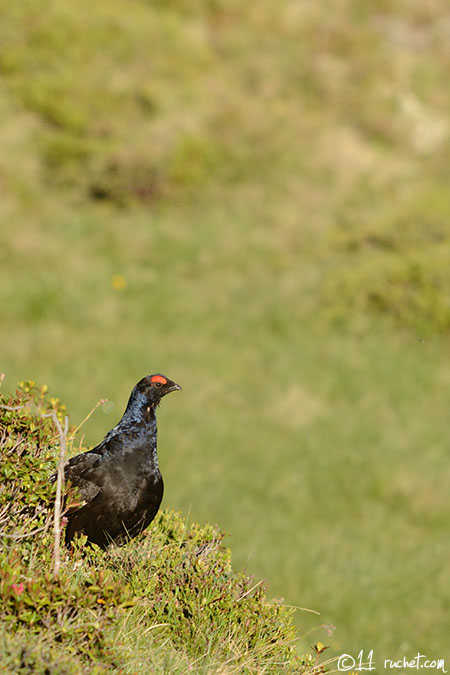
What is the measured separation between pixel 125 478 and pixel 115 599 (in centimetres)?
100

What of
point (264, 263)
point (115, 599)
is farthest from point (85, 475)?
point (264, 263)

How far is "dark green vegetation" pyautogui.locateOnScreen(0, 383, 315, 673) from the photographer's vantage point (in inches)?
143

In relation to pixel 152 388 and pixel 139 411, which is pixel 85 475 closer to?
pixel 139 411

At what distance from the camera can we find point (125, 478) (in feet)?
15.4

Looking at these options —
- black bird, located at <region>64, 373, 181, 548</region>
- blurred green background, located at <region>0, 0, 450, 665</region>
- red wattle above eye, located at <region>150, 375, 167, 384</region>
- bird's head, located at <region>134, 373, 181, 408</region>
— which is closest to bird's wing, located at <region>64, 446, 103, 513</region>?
black bird, located at <region>64, 373, 181, 548</region>

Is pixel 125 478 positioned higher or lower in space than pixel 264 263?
lower

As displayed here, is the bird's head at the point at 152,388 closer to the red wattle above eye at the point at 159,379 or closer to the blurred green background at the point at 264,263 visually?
the red wattle above eye at the point at 159,379

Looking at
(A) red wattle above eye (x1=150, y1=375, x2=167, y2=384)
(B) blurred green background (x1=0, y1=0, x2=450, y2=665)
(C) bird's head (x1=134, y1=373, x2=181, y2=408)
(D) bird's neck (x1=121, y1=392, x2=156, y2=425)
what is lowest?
(D) bird's neck (x1=121, y1=392, x2=156, y2=425)

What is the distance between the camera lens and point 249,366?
17.9 m

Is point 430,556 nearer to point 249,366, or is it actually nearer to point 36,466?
point 249,366

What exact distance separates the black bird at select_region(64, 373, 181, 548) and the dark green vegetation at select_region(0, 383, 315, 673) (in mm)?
190

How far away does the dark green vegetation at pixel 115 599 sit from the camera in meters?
3.64

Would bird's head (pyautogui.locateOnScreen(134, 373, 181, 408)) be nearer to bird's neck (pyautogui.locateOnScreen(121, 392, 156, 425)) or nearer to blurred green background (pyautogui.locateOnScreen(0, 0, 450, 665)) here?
bird's neck (pyautogui.locateOnScreen(121, 392, 156, 425))

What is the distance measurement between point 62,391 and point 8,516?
1138cm
